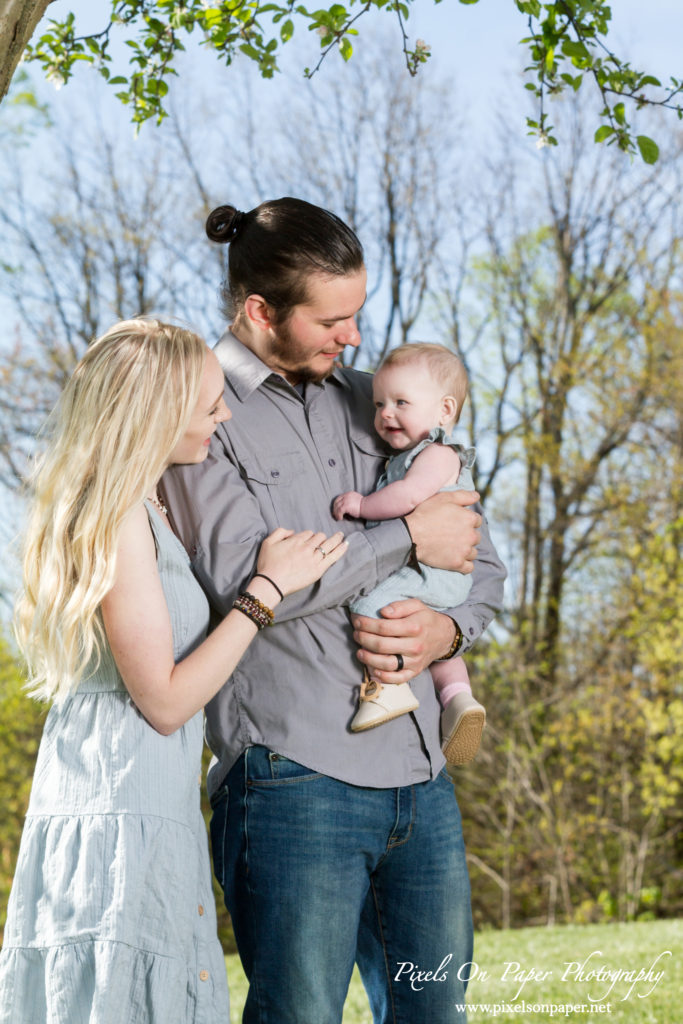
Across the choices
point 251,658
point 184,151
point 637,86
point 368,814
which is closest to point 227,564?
point 251,658

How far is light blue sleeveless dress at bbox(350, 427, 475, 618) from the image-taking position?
221 cm

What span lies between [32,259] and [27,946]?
12636 mm

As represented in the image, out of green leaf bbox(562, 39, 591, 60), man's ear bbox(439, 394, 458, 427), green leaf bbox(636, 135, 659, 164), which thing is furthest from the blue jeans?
green leaf bbox(562, 39, 591, 60)

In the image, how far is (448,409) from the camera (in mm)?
2598

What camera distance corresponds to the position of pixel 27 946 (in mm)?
1868

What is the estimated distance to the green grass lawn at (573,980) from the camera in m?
4.88

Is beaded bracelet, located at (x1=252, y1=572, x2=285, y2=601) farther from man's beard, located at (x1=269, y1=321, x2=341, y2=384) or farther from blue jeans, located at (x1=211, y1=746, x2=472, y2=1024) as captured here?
man's beard, located at (x1=269, y1=321, x2=341, y2=384)

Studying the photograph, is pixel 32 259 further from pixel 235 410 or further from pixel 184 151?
pixel 235 410

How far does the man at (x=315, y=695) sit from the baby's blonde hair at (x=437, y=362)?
184mm

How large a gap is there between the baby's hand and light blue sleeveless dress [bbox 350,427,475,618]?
7 centimetres

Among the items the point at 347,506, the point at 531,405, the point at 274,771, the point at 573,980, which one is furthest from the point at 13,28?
the point at 531,405

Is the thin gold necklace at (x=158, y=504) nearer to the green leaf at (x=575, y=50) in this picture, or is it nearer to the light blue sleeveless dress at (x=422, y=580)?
the light blue sleeveless dress at (x=422, y=580)

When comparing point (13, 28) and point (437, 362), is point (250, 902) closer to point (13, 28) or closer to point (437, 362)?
point (437, 362)

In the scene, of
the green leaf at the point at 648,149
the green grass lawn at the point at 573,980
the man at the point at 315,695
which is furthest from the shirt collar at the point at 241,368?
the green grass lawn at the point at 573,980
